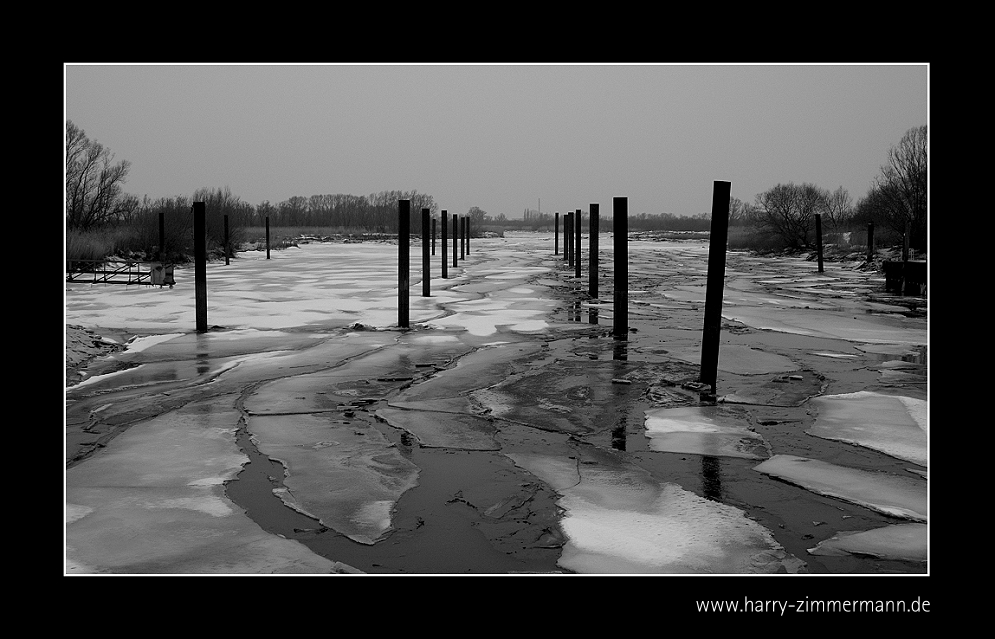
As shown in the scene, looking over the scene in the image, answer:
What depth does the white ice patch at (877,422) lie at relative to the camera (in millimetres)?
6125

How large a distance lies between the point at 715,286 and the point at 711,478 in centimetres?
324

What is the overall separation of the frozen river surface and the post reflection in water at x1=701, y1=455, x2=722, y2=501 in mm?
25

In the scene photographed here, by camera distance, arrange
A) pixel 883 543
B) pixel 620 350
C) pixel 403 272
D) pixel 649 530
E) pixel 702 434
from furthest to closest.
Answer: pixel 403 272, pixel 620 350, pixel 702 434, pixel 649 530, pixel 883 543

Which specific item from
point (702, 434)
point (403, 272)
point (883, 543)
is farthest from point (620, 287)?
point (883, 543)

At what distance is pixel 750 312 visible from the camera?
15.9m

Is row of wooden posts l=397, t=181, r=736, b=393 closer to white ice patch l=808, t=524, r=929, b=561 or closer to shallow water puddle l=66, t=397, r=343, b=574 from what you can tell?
white ice patch l=808, t=524, r=929, b=561

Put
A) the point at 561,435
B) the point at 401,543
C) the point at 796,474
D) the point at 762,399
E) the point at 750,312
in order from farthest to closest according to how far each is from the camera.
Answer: the point at 750,312 < the point at 762,399 < the point at 561,435 < the point at 796,474 < the point at 401,543

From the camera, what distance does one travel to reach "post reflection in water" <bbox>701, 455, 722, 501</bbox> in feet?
16.5

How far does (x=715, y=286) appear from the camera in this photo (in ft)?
26.9

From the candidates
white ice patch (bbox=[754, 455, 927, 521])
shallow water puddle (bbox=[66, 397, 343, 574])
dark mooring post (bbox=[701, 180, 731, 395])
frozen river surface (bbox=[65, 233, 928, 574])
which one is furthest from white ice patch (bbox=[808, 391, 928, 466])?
shallow water puddle (bbox=[66, 397, 343, 574])

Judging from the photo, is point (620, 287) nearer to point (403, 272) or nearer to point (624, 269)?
point (624, 269)
